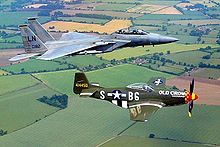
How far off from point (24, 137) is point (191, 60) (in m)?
71.0

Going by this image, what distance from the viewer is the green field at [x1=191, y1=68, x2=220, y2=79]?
457 feet

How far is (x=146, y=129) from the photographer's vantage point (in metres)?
104

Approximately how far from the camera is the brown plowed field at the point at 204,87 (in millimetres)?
117975

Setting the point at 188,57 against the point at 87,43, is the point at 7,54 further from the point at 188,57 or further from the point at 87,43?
the point at 87,43

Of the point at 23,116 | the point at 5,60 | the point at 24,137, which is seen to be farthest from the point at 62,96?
the point at 5,60

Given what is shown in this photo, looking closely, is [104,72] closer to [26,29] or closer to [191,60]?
[191,60]

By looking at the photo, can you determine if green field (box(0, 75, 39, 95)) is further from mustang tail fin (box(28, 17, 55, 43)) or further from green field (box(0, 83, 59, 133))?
mustang tail fin (box(28, 17, 55, 43))

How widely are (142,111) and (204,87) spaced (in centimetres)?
7343

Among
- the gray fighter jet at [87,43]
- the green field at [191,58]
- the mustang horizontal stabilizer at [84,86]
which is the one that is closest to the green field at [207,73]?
the green field at [191,58]

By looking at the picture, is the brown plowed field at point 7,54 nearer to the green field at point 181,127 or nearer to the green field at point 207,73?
the green field at point 207,73

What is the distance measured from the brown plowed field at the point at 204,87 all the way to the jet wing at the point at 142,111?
195 feet

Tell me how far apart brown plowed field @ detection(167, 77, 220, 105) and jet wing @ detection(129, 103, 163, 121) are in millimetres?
59389

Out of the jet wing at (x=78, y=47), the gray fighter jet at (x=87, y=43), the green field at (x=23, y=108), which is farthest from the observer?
the green field at (x=23, y=108)

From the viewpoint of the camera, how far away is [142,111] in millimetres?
57469
